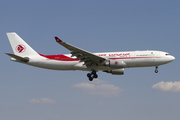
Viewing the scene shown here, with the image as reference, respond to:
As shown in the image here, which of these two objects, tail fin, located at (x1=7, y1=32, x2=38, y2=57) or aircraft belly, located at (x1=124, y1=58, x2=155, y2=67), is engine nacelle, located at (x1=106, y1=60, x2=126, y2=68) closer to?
aircraft belly, located at (x1=124, y1=58, x2=155, y2=67)

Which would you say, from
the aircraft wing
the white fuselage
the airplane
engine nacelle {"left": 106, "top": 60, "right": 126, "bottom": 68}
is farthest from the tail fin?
engine nacelle {"left": 106, "top": 60, "right": 126, "bottom": 68}

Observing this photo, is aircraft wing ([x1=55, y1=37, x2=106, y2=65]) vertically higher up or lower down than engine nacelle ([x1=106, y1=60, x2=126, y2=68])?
higher up

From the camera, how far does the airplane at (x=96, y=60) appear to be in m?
37.8

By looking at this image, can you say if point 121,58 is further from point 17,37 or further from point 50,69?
point 17,37

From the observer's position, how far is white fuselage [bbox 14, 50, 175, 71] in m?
38.2

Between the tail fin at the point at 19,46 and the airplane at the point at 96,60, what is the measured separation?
1.84ft

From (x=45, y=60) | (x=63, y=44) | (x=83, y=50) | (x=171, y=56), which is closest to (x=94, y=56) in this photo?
(x=83, y=50)

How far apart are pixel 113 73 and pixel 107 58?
4101 millimetres

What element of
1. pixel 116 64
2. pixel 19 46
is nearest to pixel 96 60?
pixel 116 64

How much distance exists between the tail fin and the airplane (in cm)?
56

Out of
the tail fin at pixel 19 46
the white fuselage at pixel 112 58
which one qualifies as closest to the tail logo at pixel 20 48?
the tail fin at pixel 19 46

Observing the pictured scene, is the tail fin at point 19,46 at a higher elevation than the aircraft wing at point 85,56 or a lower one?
higher

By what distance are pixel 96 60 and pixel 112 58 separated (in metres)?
2.36

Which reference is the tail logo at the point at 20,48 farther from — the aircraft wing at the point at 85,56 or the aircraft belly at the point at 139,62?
the aircraft belly at the point at 139,62
